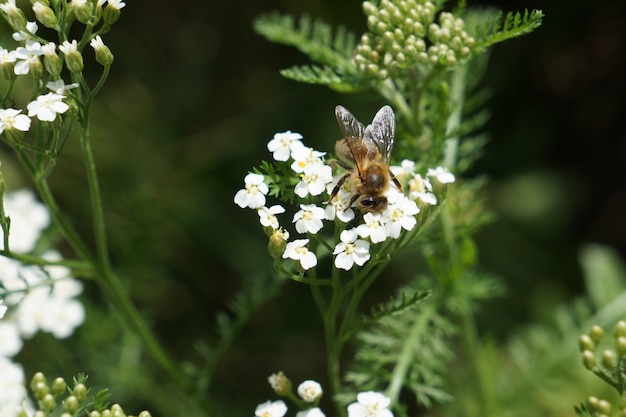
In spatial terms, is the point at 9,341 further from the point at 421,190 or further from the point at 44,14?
the point at 421,190

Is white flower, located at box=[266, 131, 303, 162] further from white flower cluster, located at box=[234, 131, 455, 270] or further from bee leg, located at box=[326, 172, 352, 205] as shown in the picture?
bee leg, located at box=[326, 172, 352, 205]

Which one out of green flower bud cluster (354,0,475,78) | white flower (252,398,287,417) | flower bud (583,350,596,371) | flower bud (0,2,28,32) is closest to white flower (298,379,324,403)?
white flower (252,398,287,417)

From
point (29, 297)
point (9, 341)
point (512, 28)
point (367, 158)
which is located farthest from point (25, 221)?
point (512, 28)

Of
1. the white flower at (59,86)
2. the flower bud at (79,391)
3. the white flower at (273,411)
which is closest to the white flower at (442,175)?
the white flower at (273,411)

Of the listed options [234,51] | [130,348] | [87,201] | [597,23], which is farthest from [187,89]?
[597,23]

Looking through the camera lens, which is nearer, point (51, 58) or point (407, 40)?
point (51, 58)

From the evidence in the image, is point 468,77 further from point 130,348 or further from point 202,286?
point 202,286
